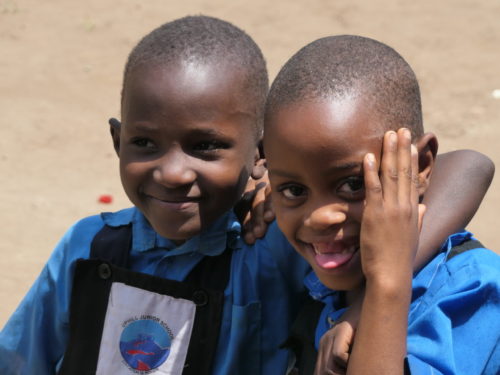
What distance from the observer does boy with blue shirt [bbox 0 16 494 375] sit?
7.60 feet

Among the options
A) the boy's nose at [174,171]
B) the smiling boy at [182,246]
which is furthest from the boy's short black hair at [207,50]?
the boy's nose at [174,171]

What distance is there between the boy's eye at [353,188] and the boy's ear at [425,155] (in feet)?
0.58

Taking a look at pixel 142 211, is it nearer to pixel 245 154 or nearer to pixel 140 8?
→ pixel 245 154

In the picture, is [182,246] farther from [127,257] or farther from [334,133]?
[334,133]

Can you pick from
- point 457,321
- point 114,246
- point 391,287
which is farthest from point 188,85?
point 457,321

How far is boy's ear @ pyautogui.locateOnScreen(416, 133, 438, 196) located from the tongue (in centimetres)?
24

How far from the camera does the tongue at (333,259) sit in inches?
78.7

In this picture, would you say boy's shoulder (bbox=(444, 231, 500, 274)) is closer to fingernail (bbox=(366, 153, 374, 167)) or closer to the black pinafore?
fingernail (bbox=(366, 153, 374, 167))

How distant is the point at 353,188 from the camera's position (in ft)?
6.34

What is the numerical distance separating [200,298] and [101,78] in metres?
4.67

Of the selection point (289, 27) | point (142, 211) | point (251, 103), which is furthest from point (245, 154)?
point (289, 27)

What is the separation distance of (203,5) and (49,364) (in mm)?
5735

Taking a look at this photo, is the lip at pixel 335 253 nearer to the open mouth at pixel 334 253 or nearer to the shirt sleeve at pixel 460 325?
the open mouth at pixel 334 253

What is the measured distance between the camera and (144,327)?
8.25 feet
